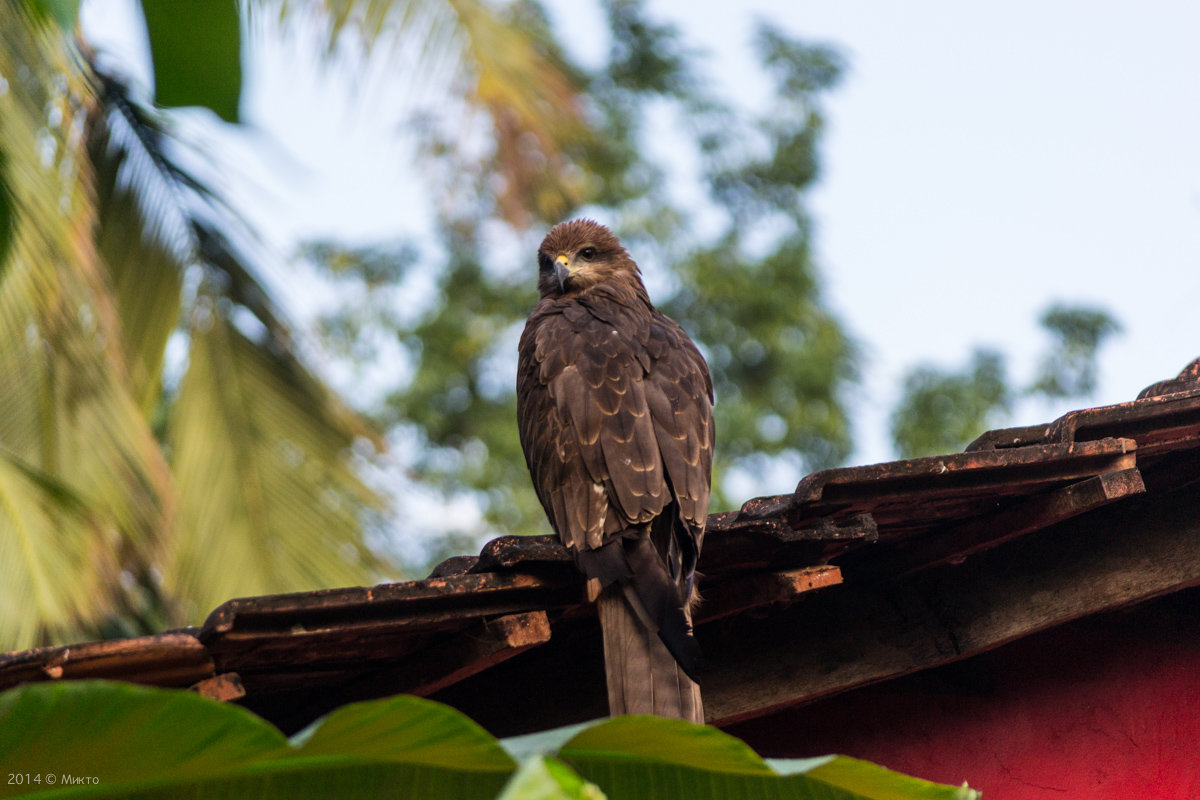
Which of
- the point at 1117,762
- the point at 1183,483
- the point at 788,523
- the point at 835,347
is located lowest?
the point at 1117,762

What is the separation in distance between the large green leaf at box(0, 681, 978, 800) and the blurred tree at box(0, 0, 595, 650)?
368 cm

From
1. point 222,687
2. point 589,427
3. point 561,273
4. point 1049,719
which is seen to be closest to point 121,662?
point 222,687

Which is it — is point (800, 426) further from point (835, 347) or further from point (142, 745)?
point (142, 745)

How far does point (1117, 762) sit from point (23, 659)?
2671 millimetres

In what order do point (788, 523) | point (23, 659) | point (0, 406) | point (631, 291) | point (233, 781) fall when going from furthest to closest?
point (0, 406) → point (631, 291) → point (788, 523) → point (23, 659) → point (233, 781)

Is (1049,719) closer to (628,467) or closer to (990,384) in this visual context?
(628,467)

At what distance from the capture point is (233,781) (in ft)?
5.14

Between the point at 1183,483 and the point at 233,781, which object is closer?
the point at 233,781

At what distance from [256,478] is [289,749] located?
15.0 ft

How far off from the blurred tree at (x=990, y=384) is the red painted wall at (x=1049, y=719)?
366 inches

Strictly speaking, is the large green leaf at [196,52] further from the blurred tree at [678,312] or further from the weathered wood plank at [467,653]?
the blurred tree at [678,312]

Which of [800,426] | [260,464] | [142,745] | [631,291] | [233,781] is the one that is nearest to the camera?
[142,745]

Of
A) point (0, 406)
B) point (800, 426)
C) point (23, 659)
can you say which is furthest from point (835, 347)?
point (23, 659)

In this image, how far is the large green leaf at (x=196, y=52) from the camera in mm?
1317
